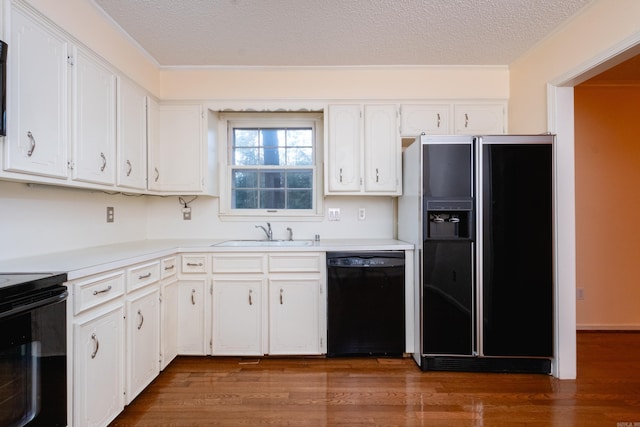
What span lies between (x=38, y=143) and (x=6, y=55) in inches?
16.1

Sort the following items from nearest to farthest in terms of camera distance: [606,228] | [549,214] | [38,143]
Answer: [38,143] → [549,214] → [606,228]

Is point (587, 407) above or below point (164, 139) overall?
below

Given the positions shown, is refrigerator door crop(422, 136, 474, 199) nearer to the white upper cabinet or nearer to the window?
the white upper cabinet

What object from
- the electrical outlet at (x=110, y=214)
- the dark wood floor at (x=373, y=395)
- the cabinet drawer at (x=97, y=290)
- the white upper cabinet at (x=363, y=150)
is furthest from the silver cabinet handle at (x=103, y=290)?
the white upper cabinet at (x=363, y=150)

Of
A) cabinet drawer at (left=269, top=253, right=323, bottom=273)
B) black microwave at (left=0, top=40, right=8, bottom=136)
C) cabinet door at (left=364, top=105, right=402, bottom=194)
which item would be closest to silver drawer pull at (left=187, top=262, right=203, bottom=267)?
cabinet drawer at (left=269, top=253, right=323, bottom=273)

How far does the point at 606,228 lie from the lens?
10.0ft

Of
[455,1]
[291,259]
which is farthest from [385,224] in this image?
[455,1]

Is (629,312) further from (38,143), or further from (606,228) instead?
(38,143)

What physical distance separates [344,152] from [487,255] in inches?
56.9

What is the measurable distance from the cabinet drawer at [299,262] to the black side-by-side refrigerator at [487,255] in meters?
0.82

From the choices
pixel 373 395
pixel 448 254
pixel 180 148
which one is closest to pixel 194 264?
pixel 180 148

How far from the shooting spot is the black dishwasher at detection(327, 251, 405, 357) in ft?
8.16

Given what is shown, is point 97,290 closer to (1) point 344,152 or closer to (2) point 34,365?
(2) point 34,365

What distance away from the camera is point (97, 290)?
5.20ft
